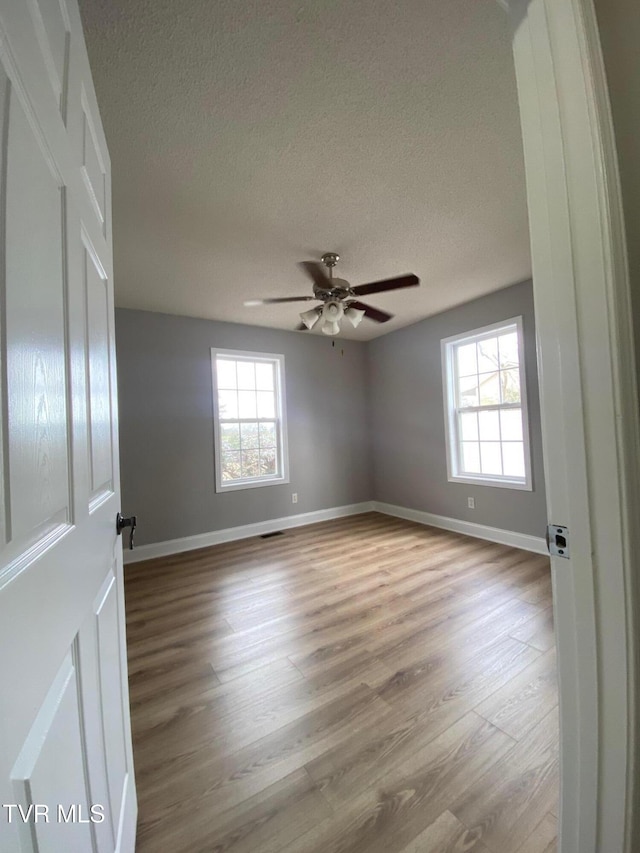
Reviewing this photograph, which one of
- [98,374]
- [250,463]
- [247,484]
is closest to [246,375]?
[250,463]

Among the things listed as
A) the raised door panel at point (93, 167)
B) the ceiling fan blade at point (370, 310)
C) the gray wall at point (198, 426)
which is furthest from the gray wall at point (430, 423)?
the raised door panel at point (93, 167)

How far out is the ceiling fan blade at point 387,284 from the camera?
210 cm

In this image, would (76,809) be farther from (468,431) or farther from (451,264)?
(468,431)

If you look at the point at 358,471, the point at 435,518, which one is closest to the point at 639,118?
the point at 435,518

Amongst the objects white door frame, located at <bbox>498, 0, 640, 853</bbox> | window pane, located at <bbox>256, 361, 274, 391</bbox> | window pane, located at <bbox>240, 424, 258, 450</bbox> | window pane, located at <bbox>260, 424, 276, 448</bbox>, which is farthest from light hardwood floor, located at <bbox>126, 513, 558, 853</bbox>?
window pane, located at <bbox>256, 361, 274, 391</bbox>

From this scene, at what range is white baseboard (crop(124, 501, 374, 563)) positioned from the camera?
327 centimetres

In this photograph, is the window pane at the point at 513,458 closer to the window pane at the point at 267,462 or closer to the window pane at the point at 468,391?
the window pane at the point at 468,391

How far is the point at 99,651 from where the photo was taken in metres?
0.76

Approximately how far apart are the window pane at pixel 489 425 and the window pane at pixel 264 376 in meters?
2.48

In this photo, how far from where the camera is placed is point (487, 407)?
11.4ft

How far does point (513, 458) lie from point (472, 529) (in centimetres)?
89

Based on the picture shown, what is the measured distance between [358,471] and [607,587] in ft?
13.7

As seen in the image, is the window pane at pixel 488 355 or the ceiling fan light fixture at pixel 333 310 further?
the window pane at pixel 488 355

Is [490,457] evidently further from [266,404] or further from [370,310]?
[266,404]
